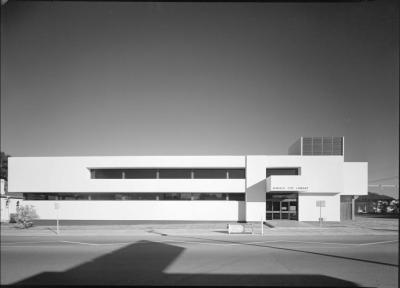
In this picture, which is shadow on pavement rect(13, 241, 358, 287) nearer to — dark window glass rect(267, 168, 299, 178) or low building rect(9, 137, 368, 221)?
low building rect(9, 137, 368, 221)

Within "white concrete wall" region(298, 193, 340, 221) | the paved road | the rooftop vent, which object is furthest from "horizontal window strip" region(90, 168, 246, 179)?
the paved road

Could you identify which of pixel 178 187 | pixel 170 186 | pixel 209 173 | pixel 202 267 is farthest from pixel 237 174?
pixel 202 267

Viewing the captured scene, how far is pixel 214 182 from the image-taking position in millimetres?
33438

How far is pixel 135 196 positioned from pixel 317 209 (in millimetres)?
18779

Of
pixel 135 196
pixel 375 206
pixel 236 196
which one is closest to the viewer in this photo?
pixel 236 196

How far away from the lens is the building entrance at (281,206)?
3284cm

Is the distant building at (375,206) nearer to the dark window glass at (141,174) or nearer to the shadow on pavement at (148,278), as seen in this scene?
the dark window glass at (141,174)

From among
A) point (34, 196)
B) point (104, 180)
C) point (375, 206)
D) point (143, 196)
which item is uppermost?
point (104, 180)

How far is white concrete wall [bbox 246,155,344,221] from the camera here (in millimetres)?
31453

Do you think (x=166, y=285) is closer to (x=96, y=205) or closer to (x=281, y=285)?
(x=281, y=285)

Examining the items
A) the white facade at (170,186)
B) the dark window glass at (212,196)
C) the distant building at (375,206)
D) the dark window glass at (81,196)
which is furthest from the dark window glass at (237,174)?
the distant building at (375,206)

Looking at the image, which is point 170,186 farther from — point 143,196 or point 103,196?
point 103,196

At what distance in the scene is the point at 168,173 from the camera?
34.9 m

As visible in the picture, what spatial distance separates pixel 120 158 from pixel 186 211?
9.02 metres
